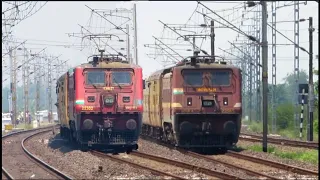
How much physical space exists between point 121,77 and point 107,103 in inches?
49.2

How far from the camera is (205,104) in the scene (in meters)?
25.7

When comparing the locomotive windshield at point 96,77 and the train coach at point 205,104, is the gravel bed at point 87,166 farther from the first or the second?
the train coach at point 205,104

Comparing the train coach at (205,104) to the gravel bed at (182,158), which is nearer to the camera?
the gravel bed at (182,158)

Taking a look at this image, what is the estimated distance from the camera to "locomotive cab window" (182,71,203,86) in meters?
25.8

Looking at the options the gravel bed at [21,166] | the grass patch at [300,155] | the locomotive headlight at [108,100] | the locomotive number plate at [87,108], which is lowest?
the gravel bed at [21,166]

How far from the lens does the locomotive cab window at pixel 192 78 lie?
2581 centimetres

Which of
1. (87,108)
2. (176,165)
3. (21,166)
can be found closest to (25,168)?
(21,166)

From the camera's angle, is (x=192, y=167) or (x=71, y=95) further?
(x=71, y=95)

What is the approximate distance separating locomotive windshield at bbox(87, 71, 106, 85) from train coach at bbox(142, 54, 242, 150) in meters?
2.71

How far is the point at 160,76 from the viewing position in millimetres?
29594

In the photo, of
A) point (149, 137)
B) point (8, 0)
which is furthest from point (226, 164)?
point (8, 0)

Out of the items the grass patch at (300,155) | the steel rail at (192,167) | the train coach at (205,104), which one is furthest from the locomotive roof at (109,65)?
the grass patch at (300,155)

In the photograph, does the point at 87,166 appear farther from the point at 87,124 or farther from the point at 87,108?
the point at 87,108

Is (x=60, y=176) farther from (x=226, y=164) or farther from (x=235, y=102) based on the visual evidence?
(x=235, y=102)
